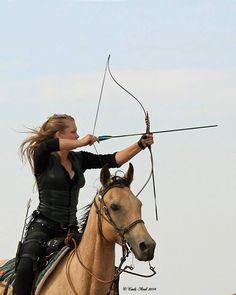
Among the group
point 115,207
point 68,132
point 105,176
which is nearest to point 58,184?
point 68,132

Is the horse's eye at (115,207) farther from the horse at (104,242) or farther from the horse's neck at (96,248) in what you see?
the horse's neck at (96,248)

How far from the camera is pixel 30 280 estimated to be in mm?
10062

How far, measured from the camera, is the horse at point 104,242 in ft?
28.3

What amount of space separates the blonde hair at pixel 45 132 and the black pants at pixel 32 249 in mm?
772

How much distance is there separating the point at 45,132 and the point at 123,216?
2123 mm

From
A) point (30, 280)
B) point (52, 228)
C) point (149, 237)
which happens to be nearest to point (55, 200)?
point (52, 228)

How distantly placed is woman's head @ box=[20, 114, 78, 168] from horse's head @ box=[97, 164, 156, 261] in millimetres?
1422

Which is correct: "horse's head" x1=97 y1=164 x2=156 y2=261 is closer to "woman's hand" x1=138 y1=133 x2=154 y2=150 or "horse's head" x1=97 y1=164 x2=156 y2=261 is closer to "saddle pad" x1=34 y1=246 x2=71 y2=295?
"woman's hand" x1=138 y1=133 x2=154 y2=150

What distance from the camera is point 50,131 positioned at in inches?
409

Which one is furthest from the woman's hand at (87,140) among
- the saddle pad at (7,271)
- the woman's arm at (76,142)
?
the saddle pad at (7,271)

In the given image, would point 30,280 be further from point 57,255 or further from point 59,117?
point 59,117

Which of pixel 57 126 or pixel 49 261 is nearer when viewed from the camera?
pixel 49 261

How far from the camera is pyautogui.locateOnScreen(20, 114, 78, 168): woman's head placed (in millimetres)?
10359

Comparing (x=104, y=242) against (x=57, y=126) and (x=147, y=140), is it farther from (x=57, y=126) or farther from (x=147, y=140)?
A: (x=57, y=126)
